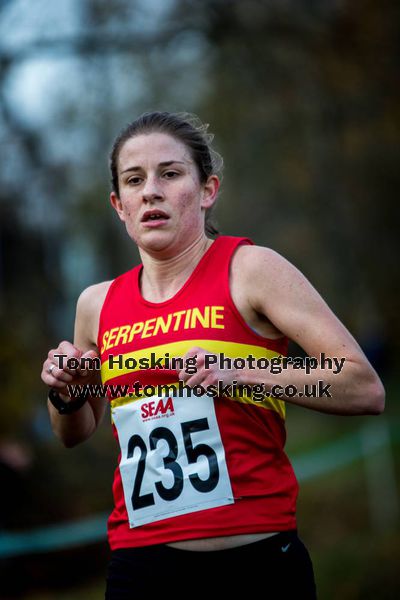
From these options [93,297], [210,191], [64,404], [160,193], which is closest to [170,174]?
[160,193]

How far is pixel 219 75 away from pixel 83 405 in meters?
11.3

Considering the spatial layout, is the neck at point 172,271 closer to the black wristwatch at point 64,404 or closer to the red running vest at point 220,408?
the red running vest at point 220,408

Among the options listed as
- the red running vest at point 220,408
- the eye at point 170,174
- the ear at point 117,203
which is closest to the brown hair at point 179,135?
the ear at point 117,203

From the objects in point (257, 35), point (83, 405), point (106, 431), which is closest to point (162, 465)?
point (83, 405)

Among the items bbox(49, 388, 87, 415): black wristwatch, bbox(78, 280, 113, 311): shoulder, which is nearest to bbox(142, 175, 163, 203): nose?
bbox(78, 280, 113, 311): shoulder

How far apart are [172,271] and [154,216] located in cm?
23

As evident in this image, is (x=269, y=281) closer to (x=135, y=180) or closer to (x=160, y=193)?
(x=160, y=193)

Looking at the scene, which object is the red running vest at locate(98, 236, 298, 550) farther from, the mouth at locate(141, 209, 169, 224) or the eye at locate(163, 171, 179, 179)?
the eye at locate(163, 171, 179, 179)

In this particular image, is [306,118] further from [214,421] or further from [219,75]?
[214,421]

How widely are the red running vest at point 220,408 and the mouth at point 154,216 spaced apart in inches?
8.4

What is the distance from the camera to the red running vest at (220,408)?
2.55 m

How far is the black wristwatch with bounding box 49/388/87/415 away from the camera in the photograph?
306 centimetres

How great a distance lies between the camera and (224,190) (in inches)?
283

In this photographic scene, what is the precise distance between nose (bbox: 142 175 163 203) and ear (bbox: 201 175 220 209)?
230 mm
